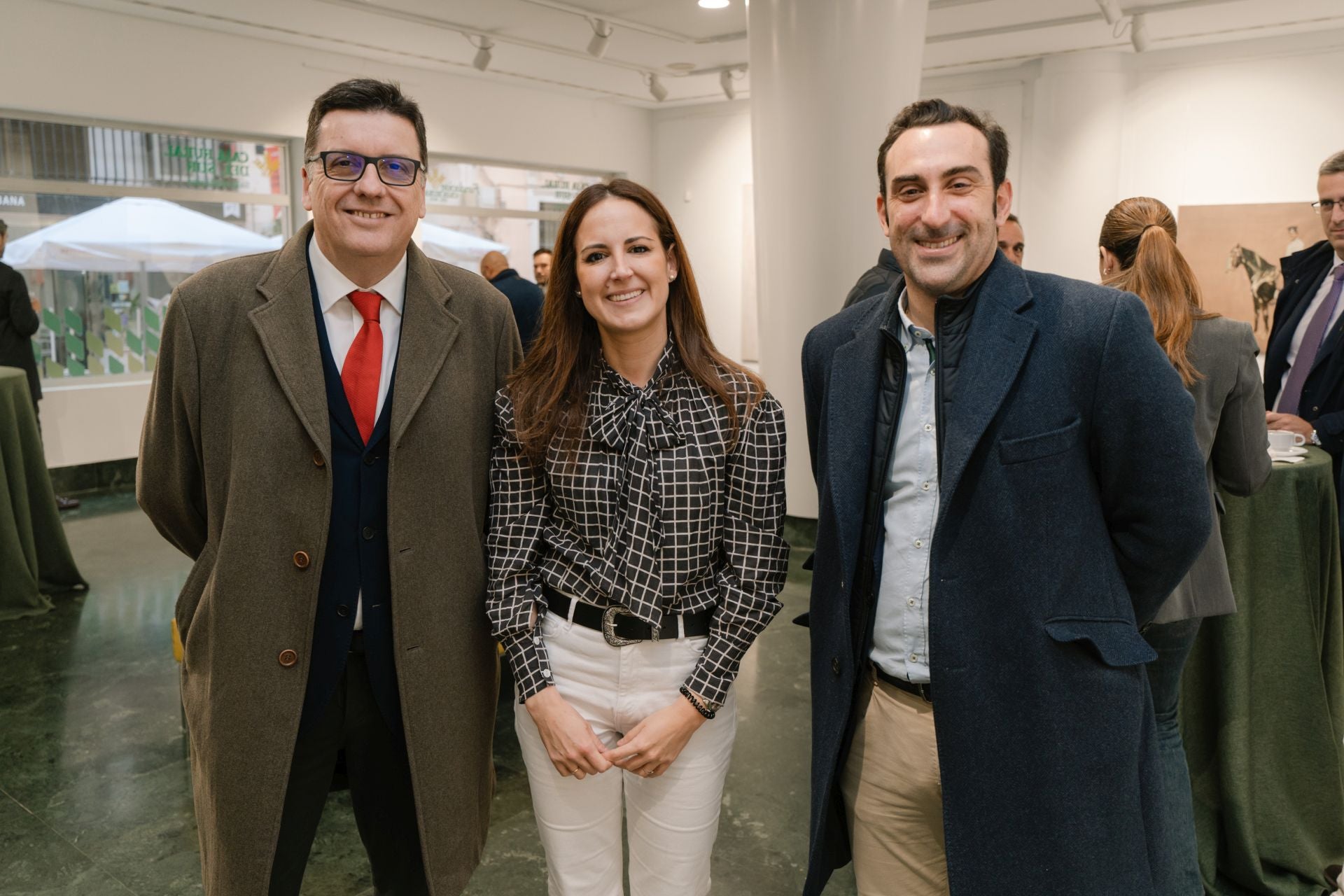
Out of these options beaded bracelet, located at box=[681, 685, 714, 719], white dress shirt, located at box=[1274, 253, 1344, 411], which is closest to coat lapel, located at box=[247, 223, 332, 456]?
beaded bracelet, located at box=[681, 685, 714, 719]

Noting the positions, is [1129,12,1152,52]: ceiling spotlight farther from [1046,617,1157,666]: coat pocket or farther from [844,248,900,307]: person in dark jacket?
[1046,617,1157,666]: coat pocket

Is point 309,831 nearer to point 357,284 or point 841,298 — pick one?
point 357,284

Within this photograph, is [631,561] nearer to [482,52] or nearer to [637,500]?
[637,500]

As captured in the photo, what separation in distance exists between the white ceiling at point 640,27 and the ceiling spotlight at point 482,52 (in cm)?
5

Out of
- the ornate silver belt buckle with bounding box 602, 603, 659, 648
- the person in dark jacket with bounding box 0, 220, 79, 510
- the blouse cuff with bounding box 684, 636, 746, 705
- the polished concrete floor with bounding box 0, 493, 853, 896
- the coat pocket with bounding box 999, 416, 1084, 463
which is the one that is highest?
the person in dark jacket with bounding box 0, 220, 79, 510

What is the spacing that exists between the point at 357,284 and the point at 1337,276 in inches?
146

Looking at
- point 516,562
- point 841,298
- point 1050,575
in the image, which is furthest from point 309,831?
point 841,298

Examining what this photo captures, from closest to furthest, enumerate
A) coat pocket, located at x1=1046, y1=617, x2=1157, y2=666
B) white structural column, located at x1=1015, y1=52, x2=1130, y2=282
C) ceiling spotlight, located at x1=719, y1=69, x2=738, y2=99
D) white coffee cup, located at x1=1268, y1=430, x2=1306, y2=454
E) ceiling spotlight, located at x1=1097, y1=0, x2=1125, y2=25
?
1. coat pocket, located at x1=1046, y1=617, x2=1157, y2=666
2. white coffee cup, located at x1=1268, y1=430, x2=1306, y2=454
3. ceiling spotlight, located at x1=1097, y1=0, x2=1125, y2=25
4. white structural column, located at x1=1015, y1=52, x2=1130, y2=282
5. ceiling spotlight, located at x1=719, y1=69, x2=738, y2=99

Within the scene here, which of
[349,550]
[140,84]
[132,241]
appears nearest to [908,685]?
[349,550]

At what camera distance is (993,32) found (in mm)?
8094

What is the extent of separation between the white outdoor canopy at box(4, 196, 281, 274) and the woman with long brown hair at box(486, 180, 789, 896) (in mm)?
7294

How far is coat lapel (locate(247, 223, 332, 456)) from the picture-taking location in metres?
1.69

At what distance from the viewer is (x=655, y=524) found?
1774 mm

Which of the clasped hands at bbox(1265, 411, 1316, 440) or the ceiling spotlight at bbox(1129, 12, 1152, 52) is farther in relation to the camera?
the ceiling spotlight at bbox(1129, 12, 1152, 52)
